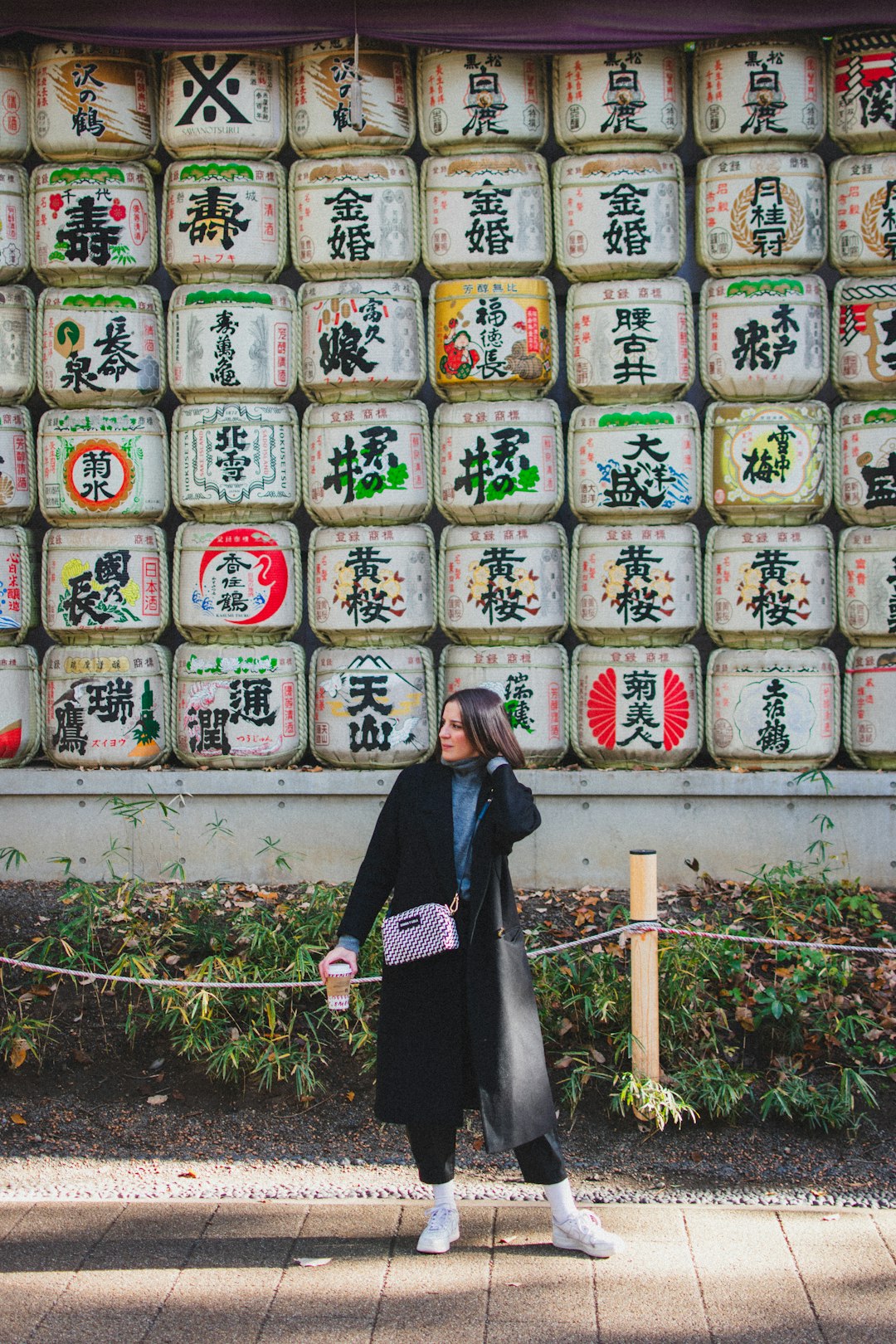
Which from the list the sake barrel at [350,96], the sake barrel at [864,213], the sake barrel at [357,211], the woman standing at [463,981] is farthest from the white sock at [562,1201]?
the sake barrel at [350,96]

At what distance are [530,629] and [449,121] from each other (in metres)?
2.43

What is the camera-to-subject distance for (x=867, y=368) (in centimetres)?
618

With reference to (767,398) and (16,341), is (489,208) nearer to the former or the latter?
(767,398)

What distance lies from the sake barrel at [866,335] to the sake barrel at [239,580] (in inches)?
109

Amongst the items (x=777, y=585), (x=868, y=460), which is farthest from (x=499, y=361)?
(x=868, y=460)

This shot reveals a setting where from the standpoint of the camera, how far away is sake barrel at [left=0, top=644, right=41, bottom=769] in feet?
21.1

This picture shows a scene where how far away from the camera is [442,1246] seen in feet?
11.9

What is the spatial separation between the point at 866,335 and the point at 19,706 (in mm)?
4433

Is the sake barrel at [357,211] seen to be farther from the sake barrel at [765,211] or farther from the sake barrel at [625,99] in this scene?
the sake barrel at [765,211]

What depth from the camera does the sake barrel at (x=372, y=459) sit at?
6.30m

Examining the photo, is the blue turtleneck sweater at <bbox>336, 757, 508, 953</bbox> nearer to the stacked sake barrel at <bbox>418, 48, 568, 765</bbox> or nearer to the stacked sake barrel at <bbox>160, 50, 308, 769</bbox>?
the stacked sake barrel at <bbox>418, 48, 568, 765</bbox>

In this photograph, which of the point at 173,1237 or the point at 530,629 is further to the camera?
the point at 530,629

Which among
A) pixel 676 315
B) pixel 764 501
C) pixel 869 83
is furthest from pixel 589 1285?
pixel 869 83

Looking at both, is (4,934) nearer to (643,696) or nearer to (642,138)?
(643,696)
